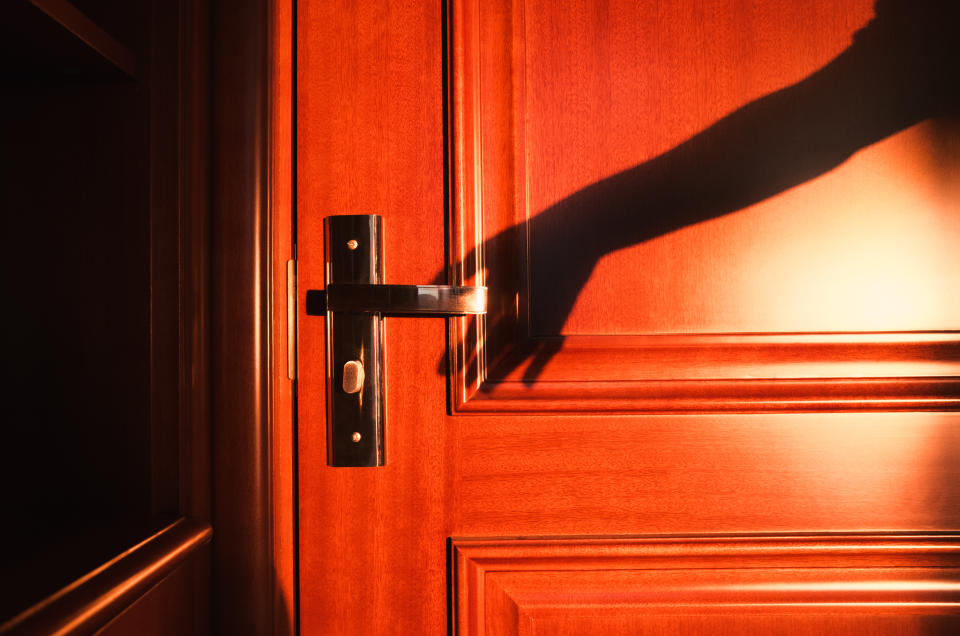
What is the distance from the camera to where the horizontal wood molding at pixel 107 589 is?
30 cm

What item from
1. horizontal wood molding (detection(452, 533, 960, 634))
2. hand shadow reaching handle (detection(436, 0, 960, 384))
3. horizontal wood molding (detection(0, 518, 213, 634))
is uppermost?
hand shadow reaching handle (detection(436, 0, 960, 384))

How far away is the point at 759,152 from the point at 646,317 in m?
0.17

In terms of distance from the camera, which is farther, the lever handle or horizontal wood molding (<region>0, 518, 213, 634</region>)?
the lever handle

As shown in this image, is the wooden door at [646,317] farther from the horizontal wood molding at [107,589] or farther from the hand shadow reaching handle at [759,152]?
the horizontal wood molding at [107,589]

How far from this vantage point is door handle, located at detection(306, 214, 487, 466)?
434 millimetres

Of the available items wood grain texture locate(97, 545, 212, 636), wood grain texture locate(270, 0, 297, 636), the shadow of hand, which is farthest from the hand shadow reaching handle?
wood grain texture locate(97, 545, 212, 636)

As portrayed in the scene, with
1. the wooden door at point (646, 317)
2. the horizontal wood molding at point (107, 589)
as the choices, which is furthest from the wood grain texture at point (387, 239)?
the horizontal wood molding at point (107, 589)

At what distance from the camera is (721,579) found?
1.59 ft

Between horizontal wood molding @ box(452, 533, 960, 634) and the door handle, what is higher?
the door handle

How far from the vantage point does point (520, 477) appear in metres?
0.49

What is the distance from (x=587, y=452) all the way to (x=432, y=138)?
0.29m

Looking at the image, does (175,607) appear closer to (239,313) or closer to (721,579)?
(239,313)

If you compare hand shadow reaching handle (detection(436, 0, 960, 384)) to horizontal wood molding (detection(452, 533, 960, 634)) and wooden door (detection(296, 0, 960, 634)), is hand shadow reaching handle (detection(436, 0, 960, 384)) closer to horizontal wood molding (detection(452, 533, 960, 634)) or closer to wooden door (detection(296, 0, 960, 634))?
wooden door (detection(296, 0, 960, 634))

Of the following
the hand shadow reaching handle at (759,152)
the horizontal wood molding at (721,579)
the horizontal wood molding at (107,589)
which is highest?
the hand shadow reaching handle at (759,152)
